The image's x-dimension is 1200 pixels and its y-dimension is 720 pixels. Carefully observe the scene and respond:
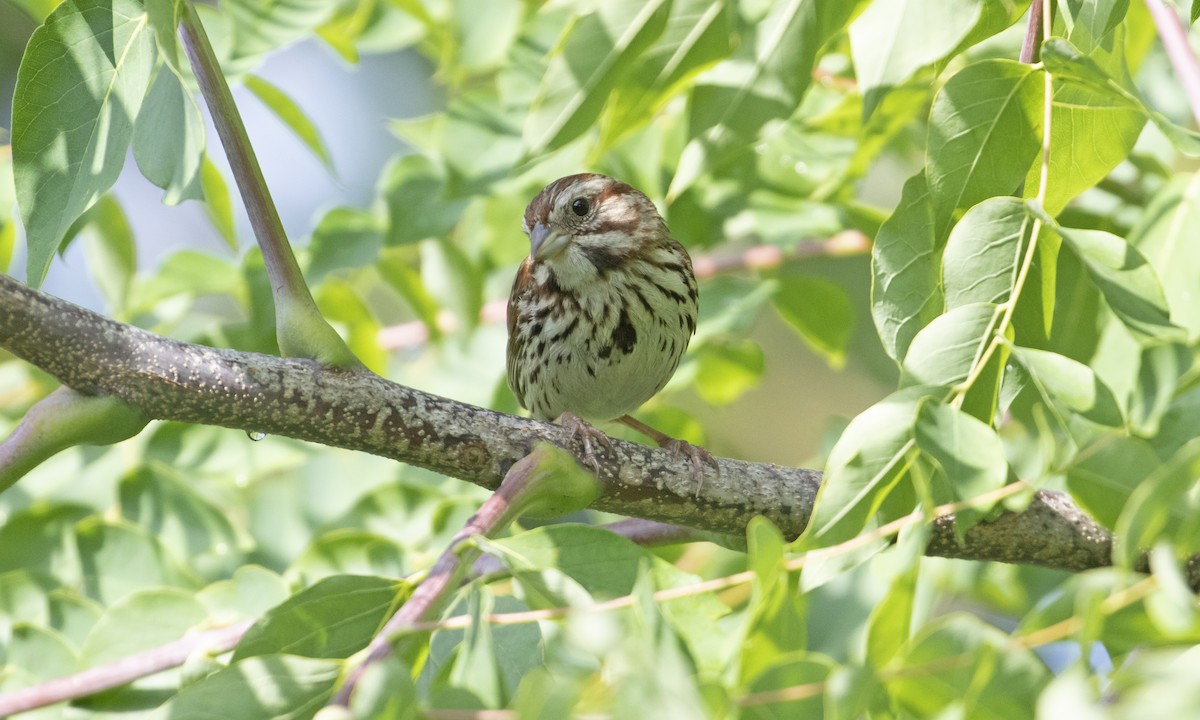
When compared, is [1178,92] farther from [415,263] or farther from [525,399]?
[415,263]

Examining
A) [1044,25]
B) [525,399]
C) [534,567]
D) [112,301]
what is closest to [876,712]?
[534,567]

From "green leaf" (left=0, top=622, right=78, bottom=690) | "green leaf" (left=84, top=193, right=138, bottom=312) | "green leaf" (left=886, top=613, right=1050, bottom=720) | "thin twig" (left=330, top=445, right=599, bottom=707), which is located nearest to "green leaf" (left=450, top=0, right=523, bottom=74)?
"green leaf" (left=84, top=193, right=138, bottom=312)

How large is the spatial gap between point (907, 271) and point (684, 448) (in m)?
1.28

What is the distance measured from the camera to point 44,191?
6.58ft

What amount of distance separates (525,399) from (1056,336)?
95.3 inches

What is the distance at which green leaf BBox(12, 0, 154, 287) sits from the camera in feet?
6.52

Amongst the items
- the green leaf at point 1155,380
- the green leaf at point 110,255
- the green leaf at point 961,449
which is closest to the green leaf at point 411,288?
the green leaf at point 110,255

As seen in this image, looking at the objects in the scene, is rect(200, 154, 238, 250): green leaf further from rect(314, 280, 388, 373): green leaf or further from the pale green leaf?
rect(314, 280, 388, 373): green leaf

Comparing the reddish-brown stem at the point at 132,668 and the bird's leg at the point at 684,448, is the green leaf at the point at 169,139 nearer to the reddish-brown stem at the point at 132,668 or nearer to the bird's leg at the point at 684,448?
the reddish-brown stem at the point at 132,668

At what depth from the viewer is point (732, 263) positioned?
3805 mm

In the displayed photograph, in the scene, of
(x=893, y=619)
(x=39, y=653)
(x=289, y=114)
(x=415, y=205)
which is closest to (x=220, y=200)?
(x=289, y=114)

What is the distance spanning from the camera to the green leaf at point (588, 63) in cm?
252

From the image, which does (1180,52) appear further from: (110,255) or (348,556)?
(110,255)

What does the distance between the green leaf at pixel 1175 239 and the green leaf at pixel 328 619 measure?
156 centimetres
